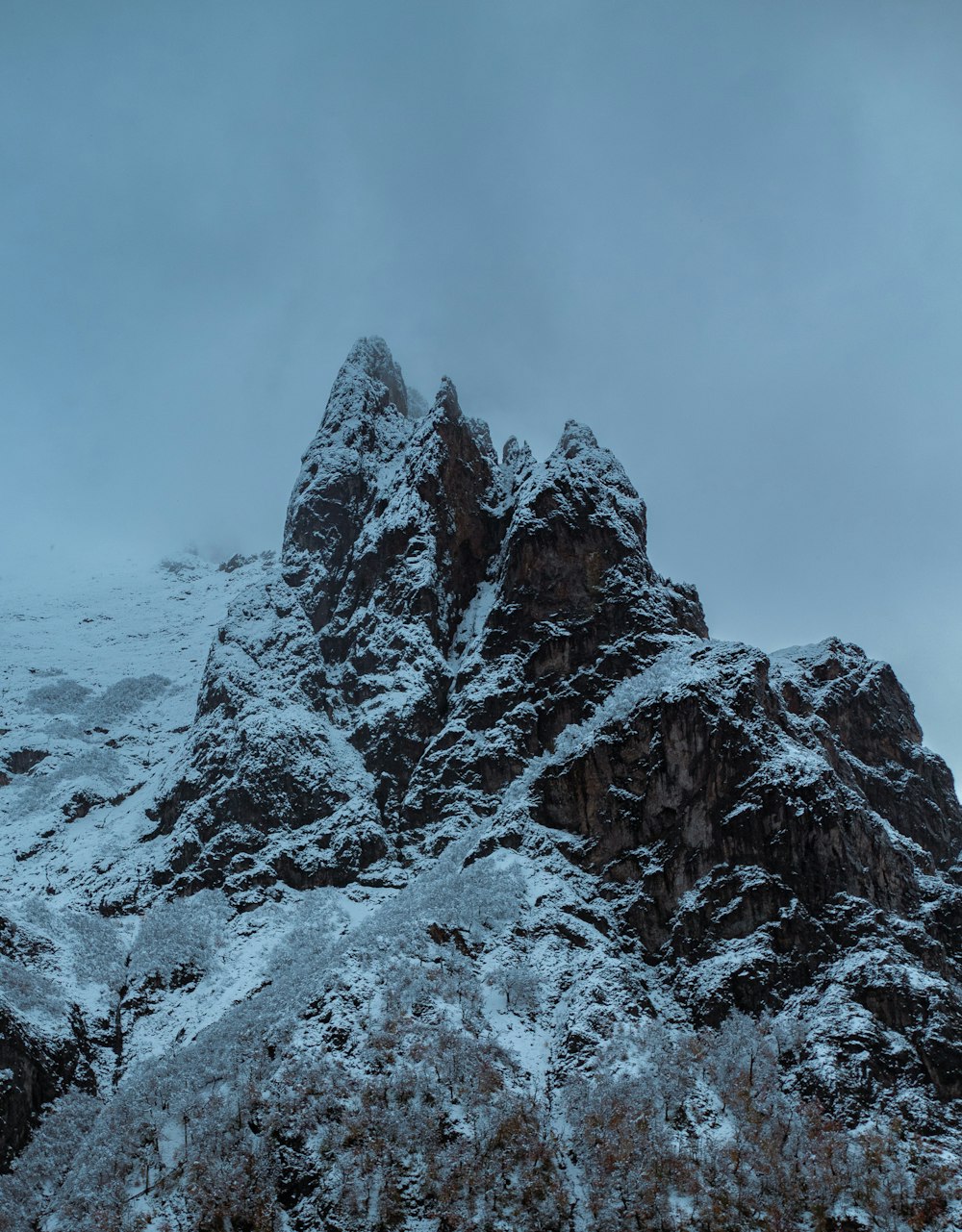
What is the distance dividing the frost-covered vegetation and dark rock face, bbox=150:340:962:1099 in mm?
10472

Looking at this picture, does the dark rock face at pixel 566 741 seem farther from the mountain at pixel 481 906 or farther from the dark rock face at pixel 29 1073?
the dark rock face at pixel 29 1073

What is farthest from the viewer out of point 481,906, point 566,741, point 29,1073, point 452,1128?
point 566,741

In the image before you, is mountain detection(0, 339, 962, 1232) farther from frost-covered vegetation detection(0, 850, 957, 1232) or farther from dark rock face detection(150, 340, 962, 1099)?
dark rock face detection(150, 340, 962, 1099)

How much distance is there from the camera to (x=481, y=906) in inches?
4732

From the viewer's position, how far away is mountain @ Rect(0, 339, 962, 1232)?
92125 millimetres

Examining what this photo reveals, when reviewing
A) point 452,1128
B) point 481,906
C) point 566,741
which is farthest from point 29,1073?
point 566,741

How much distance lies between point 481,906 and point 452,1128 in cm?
2850

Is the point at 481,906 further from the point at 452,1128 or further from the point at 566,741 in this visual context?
the point at 452,1128

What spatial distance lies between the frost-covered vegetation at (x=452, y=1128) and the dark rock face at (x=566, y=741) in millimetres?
10472

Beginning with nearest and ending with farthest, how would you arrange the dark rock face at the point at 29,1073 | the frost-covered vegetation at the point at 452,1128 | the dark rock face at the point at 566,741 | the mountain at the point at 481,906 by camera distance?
the frost-covered vegetation at the point at 452,1128 → the mountain at the point at 481,906 → the dark rock face at the point at 29,1073 → the dark rock face at the point at 566,741

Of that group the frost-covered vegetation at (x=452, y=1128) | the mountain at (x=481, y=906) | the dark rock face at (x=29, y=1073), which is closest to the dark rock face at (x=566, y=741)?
the mountain at (x=481, y=906)

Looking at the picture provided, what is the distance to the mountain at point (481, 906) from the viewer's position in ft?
302

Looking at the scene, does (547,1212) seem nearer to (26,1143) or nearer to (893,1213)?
(893,1213)

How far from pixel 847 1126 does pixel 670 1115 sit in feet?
49.9
